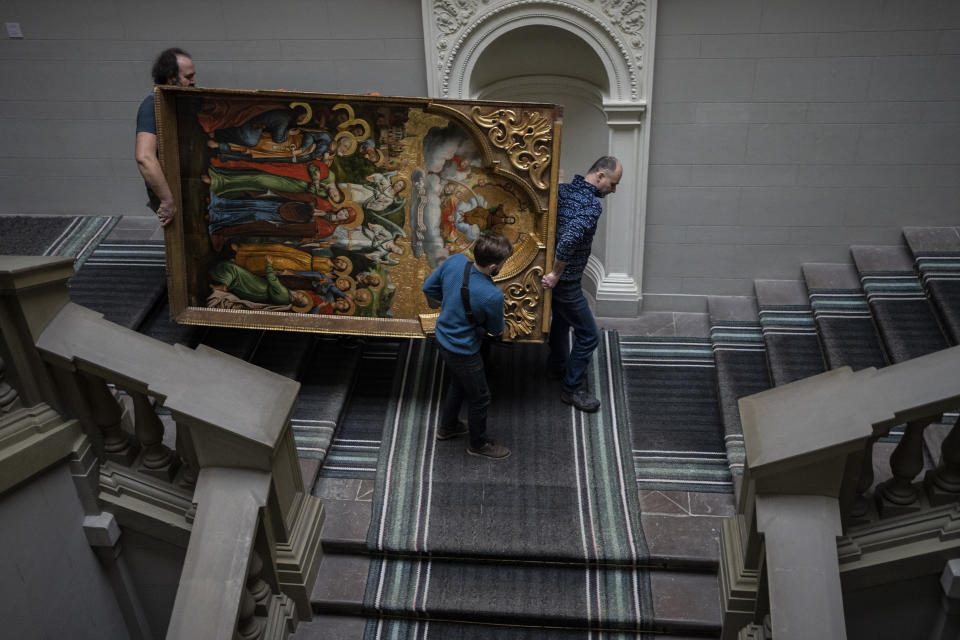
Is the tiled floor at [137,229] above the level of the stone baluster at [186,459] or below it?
above

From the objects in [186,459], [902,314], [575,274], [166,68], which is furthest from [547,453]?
[166,68]

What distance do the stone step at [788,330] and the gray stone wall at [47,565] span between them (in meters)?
4.28

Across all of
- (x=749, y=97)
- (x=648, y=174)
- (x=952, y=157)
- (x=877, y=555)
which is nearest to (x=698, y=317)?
(x=648, y=174)

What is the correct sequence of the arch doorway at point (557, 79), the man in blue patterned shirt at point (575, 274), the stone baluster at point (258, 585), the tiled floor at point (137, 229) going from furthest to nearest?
the tiled floor at point (137, 229) → the arch doorway at point (557, 79) → the man in blue patterned shirt at point (575, 274) → the stone baluster at point (258, 585)

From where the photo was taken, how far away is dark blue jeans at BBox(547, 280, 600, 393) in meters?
4.95

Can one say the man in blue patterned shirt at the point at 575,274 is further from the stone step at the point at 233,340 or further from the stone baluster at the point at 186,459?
the stone baluster at the point at 186,459

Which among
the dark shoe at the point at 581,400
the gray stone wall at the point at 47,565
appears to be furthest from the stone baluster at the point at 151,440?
the dark shoe at the point at 581,400

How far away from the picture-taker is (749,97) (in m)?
5.46

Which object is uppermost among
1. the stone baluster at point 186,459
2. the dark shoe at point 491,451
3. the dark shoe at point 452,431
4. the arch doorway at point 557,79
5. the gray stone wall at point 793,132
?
the arch doorway at point 557,79

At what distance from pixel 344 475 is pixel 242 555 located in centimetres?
146

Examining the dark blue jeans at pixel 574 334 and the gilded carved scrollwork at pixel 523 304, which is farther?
the dark blue jeans at pixel 574 334

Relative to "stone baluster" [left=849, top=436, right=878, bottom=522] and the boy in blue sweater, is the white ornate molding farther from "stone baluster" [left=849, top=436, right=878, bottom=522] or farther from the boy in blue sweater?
"stone baluster" [left=849, top=436, right=878, bottom=522]

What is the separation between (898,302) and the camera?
214 inches

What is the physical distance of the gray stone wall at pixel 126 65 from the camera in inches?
220
